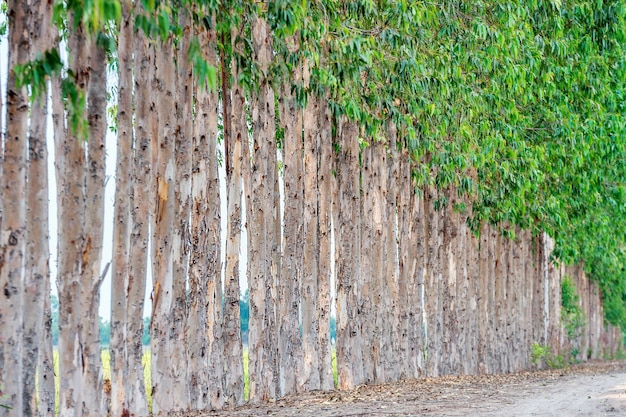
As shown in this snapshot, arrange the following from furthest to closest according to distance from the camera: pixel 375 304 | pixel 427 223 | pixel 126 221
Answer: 1. pixel 427 223
2. pixel 375 304
3. pixel 126 221

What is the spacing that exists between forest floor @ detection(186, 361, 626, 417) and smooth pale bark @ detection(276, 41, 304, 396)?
0.64 meters

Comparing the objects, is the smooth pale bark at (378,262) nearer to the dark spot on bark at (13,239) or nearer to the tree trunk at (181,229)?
the tree trunk at (181,229)

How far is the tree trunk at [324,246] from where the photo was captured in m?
16.8

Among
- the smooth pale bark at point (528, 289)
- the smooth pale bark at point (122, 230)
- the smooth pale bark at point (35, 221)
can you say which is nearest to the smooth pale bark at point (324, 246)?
the smooth pale bark at point (122, 230)

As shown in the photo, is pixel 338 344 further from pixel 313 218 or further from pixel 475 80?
pixel 475 80

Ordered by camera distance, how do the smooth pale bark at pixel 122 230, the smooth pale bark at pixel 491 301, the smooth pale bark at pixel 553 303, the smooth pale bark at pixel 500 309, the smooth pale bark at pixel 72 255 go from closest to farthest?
1. the smooth pale bark at pixel 72 255
2. the smooth pale bark at pixel 122 230
3. the smooth pale bark at pixel 491 301
4. the smooth pale bark at pixel 500 309
5. the smooth pale bark at pixel 553 303

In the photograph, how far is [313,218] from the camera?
1639cm

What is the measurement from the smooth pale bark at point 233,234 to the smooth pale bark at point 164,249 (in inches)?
54.4

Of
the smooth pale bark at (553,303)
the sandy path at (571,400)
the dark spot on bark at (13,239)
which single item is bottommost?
the sandy path at (571,400)

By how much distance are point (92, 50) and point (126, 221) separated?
81.2 inches

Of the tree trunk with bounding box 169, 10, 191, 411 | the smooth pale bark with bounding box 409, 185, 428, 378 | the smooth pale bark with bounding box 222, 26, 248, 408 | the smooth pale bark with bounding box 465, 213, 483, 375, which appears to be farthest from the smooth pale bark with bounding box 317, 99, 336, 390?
the smooth pale bark with bounding box 465, 213, 483, 375

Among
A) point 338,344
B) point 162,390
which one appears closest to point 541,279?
point 338,344

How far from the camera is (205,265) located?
43.2ft

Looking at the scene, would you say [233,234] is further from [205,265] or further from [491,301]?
[491,301]
